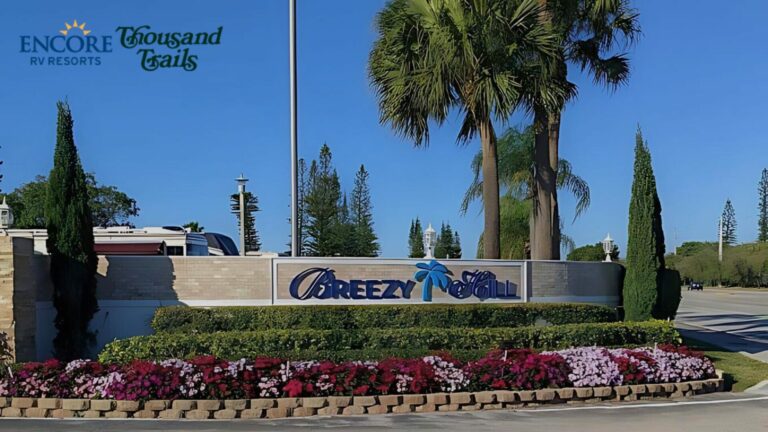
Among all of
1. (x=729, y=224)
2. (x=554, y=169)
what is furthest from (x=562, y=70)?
(x=729, y=224)

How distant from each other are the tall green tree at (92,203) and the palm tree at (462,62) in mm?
23750

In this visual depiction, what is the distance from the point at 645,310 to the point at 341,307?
7.89 metres

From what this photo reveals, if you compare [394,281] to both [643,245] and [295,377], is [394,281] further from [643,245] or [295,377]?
[643,245]

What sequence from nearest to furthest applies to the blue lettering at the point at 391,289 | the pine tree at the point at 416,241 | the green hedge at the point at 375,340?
the green hedge at the point at 375,340, the blue lettering at the point at 391,289, the pine tree at the point at 416,241

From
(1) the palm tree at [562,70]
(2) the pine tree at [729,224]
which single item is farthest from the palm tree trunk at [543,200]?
(2) the pine tree at [729,224]

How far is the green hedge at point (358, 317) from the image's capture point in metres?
14.8

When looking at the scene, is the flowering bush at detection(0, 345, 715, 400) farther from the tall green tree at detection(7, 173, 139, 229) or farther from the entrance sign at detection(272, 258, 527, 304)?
the tall green tree at detection(7, 173, 139, 229)

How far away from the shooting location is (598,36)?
19.6 m

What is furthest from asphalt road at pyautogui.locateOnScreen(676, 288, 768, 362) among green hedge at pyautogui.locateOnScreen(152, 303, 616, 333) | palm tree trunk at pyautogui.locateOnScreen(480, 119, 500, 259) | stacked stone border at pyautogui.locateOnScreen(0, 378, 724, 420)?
stacked stone border at pyautogui.locateOnScreen(0, 378, 724, 420)

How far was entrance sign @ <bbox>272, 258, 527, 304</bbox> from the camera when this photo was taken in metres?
16.0

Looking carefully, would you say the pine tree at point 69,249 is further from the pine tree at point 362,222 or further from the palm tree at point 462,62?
the pine tree at point 362,222

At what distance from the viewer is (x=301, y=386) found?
1076 cm

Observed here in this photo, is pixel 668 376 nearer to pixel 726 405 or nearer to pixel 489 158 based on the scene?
pixel 726 405

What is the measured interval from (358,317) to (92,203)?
121 ft
